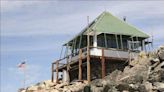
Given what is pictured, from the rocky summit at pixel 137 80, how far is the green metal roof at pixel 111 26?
222 inches

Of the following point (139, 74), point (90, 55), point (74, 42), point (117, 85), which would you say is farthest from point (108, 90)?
point (74, 42)

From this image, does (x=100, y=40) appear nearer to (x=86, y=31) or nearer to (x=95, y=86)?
(x=86, y=31)

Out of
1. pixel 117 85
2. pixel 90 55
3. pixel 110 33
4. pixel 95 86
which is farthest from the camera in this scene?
pixel 110 33

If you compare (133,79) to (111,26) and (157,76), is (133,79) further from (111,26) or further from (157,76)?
(111,26)

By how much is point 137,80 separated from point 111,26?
1451 centimetres

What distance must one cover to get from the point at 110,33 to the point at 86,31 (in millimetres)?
2870

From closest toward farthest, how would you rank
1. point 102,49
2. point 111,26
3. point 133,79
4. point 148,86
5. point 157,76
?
point 148,86
point 157,76
point 133,79
point 102,49
point 111,26

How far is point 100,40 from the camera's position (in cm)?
5166

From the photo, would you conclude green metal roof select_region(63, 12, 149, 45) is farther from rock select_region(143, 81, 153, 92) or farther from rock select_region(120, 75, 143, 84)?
rock select_region(143, 81, 153, 92)

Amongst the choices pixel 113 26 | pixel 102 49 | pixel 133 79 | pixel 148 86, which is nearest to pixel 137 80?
pixel 133 79

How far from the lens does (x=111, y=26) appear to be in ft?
173

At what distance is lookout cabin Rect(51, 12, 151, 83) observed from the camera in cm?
4866

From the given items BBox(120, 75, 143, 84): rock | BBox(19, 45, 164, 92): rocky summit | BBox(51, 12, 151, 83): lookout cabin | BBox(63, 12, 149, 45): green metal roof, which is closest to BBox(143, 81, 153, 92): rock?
BBox(19, 45, 164, 92): rocky summit

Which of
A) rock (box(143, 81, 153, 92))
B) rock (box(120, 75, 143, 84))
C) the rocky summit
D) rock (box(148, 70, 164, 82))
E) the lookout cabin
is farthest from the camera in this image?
the lookout cabin
